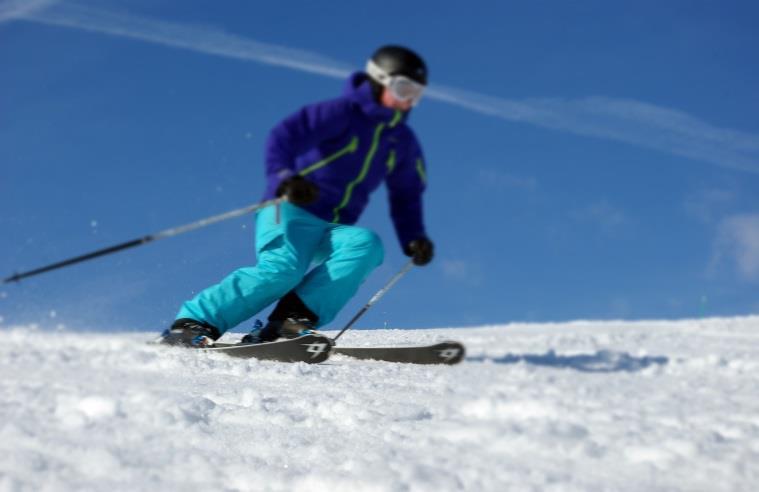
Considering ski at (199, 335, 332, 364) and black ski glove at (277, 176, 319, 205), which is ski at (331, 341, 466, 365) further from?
black ski glove at (277, 176, 319, 205)

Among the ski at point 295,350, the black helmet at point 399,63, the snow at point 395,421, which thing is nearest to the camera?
the snow at point 395,421

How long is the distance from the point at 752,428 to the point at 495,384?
3.06 feet

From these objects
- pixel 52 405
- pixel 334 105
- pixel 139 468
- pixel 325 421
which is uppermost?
pixel 334 105

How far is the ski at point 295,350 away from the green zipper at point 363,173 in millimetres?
921

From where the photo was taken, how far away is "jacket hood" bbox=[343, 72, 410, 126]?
466 centimetres

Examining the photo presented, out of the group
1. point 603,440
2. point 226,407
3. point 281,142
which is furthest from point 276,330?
point 603,440

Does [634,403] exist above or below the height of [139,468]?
above

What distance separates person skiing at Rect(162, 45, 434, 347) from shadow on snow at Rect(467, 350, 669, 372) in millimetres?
1490

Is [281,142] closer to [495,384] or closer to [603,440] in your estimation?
[495,384]

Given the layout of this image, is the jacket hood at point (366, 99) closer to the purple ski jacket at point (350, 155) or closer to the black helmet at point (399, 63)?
the purple ski jacket at point (350, 155)

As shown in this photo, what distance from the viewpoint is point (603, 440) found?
243 centimetres

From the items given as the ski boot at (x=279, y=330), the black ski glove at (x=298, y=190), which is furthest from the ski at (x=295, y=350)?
the black ski glove at (x=298, y=190)

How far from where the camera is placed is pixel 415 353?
4582 millimetres

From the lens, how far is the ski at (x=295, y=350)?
460 centimetres
